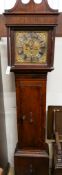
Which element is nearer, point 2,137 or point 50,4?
point 50,4

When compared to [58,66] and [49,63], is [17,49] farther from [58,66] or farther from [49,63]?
[58,66]

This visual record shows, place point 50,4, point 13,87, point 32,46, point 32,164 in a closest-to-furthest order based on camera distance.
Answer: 1. point 32,46
2. point 50,4
3. point 32,164
4. point 13,87

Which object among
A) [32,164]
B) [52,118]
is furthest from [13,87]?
[32,164]

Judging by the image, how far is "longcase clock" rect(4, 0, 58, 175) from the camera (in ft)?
4.75

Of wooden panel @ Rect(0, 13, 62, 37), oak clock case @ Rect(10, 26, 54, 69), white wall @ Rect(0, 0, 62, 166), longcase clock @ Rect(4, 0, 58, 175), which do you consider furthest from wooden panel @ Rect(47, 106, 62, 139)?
wooden panel @ Rect(0, 13, 62, 37)

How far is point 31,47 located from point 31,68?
147 millimetres

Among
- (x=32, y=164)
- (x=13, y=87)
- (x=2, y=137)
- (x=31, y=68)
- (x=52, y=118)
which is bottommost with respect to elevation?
(x=32, y=164)

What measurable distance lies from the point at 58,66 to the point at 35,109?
43 cm

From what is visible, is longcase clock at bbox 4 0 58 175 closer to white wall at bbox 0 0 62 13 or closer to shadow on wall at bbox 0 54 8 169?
shadow on wall at bbox 0 54 8 169

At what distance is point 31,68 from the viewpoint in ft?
5.18

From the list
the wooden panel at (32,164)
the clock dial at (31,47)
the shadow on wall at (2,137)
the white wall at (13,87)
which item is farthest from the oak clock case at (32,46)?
the wooden panel at (32,164)

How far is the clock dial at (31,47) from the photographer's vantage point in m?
1.53

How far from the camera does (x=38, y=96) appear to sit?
1.70 metres

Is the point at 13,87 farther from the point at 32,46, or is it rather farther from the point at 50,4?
the point at 50,4
